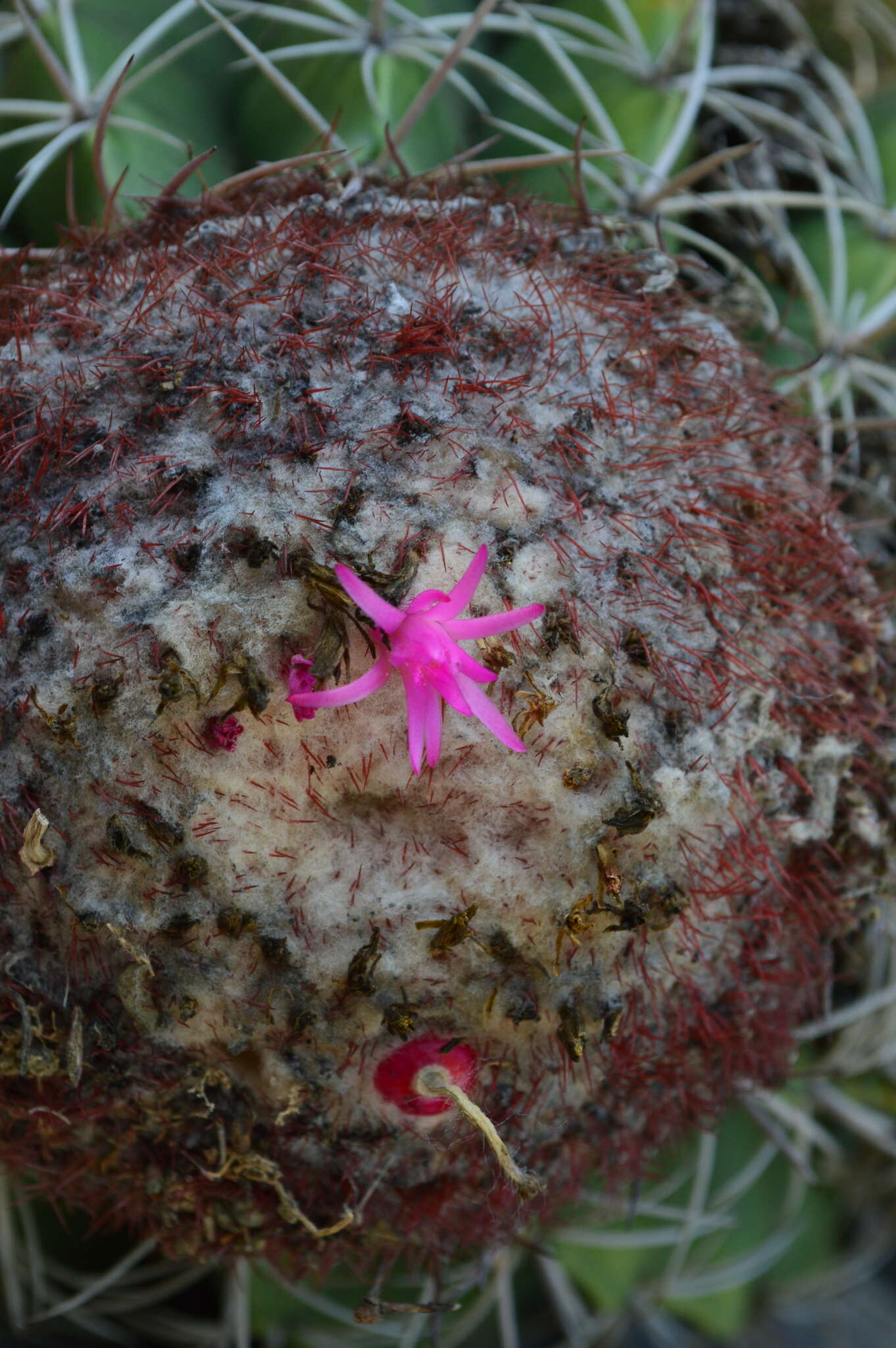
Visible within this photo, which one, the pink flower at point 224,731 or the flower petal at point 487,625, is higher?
the flower petal at point 487,625

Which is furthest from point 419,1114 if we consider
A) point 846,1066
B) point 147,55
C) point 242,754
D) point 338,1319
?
point 147,55

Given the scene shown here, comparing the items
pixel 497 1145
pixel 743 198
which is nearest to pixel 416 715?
pixel 497 1145

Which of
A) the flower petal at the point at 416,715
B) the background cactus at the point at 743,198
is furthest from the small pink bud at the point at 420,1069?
the background cactus at the point at 743,198

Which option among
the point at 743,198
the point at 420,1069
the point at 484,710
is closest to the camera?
the point at 484,710

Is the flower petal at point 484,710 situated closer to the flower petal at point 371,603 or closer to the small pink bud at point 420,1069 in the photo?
the flower petal at point 371,603

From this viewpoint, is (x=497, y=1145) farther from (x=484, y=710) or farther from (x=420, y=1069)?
(x=484, y=710)

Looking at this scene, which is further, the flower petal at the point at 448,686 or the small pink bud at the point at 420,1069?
the small pink bud at the point at 420,1069

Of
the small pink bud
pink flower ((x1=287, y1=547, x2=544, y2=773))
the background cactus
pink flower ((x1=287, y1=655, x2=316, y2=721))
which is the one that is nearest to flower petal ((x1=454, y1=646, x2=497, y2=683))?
pink flower ((x1=287, y1=547, x2=544, y2=773))
